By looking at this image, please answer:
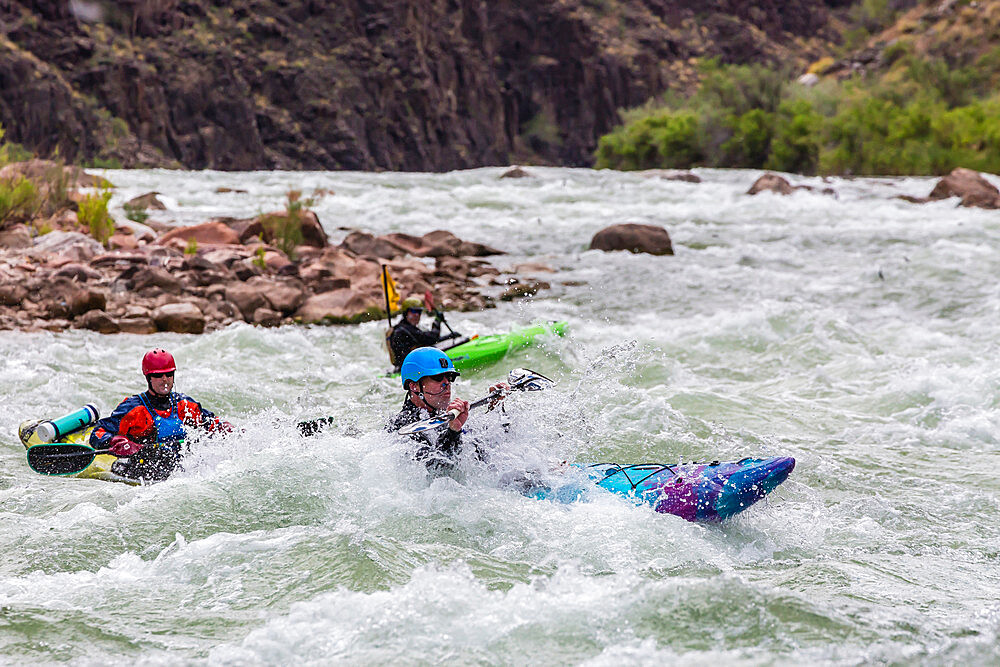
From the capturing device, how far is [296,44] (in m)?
62.3

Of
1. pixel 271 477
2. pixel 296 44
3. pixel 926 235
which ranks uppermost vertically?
pixel 296 44

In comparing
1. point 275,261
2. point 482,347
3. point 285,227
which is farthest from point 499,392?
point 285,227

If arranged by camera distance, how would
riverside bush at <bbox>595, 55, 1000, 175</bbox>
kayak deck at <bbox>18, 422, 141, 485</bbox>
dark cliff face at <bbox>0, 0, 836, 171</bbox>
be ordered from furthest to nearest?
dark cliff face at <bbox>0, 0, 836, 171</bbox> < riverside bush at <bbox>595, 55, 1000, 175</bbox> < kayak deck at <bbox>18, 422, 141, 485</bbox>

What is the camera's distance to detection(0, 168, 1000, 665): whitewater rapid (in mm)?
3318

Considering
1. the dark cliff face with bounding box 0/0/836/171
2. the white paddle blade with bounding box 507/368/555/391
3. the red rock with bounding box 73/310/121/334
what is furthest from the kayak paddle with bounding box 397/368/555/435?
the dark cliff face with bounding box 0/0/836/171

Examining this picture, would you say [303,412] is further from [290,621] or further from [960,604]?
[960,604]

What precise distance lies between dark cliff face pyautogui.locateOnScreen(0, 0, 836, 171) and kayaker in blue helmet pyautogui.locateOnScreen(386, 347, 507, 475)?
1662 inches

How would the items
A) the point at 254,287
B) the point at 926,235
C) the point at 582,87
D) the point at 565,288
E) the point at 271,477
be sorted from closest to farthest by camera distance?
the point at 271,477 → the point at 254,287 → the point at 565,288 → the point at 926,235 → the point at 582,87

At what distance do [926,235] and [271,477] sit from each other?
1338cm

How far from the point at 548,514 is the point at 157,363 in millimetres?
2430

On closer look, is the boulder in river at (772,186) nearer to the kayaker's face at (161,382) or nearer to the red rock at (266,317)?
the red rock at (266,317)

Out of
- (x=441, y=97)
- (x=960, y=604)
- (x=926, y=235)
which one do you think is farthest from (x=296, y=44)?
(x=960, y=604)

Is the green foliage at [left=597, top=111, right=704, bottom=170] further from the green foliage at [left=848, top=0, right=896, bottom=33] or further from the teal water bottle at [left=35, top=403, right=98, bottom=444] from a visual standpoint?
the teal water bottle at [left=35, top=403, right=98, bottom=444]

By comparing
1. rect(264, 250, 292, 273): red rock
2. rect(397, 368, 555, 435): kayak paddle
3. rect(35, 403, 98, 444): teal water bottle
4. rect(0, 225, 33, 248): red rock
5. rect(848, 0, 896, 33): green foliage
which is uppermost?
rect(848, 0, 896, 33): green foliage
